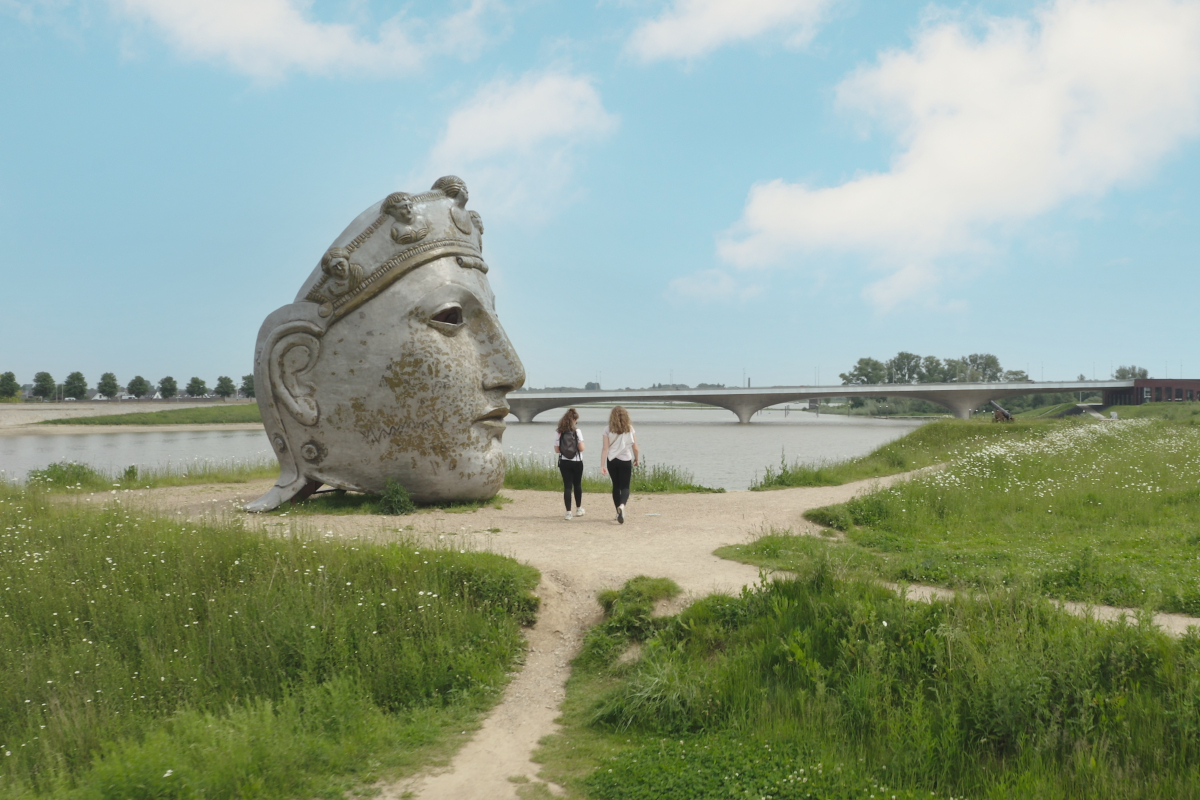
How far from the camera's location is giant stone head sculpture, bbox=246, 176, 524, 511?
11.5 meters

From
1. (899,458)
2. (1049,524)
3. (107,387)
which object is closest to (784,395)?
(899,458)

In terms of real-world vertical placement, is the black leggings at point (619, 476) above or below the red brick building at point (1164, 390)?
below

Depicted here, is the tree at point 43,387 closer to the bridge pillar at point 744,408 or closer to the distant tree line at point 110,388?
the distant tree line at point 110,388

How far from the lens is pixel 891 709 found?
4840 millimetres

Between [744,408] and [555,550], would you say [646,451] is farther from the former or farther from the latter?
[744,408]

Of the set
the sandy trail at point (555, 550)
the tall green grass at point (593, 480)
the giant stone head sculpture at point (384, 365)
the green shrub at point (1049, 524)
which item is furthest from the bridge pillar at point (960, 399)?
the giant stone head sculpture at point (384, 365)

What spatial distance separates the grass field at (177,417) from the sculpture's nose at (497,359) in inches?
1800

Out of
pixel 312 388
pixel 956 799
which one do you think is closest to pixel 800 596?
pixel 956 799

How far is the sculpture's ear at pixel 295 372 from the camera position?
11.6m

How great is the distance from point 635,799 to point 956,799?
1770mm

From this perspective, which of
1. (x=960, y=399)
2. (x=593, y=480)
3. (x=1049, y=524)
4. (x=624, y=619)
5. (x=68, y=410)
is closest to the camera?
(x=624, y=619)

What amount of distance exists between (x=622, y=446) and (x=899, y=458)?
1329 cm

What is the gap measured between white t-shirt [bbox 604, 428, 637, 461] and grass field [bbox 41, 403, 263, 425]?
4777 cm

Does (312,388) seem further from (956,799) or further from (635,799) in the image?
(956,799)
